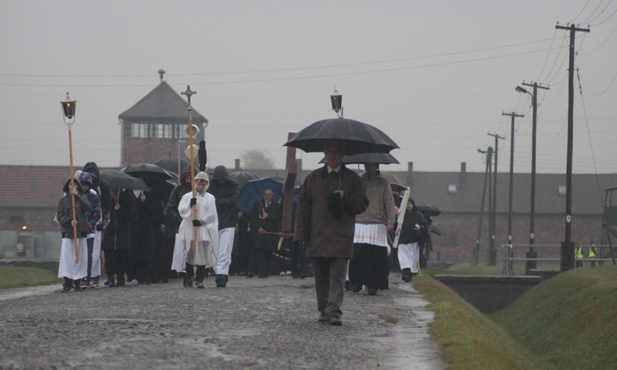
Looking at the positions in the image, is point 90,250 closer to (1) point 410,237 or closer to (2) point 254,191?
(2) point 254,191

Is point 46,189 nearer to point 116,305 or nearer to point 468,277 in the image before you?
point 468,277

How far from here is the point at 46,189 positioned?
307ft

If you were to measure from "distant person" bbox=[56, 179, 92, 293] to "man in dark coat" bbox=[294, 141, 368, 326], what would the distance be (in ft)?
23.8

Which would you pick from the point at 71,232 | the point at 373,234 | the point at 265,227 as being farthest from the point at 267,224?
the point at 373,234

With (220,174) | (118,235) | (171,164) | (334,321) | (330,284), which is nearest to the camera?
(334,321)

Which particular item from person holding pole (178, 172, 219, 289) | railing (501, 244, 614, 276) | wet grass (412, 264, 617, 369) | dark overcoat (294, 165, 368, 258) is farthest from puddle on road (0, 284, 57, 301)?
railing (501, 244, 614, 276)

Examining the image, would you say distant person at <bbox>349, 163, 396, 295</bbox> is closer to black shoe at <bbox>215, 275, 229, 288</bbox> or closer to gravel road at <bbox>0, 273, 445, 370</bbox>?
gravel road at <bbox>0, 273, 445, 370</bbox>

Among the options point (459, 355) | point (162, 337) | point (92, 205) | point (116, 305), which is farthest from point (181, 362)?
point (92, 205)

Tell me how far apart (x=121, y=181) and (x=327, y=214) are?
339 inches

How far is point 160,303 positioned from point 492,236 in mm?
62136

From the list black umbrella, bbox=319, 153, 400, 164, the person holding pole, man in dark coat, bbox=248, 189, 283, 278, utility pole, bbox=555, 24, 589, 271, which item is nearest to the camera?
black umbrella, bbox=319, 153, 400, 164

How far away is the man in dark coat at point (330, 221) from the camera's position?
12156mm

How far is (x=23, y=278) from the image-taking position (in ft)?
82.1

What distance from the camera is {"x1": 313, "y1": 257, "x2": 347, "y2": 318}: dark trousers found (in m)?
12.0
